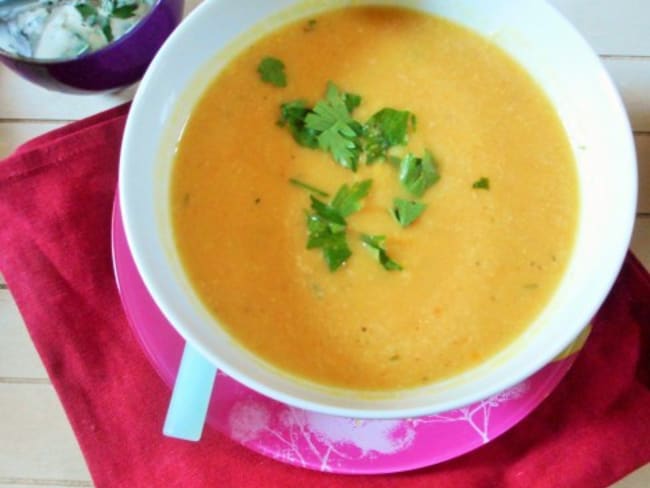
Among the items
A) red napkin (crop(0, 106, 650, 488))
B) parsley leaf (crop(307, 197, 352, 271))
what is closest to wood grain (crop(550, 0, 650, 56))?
red napkin (crop(0, 106, 650, 488))

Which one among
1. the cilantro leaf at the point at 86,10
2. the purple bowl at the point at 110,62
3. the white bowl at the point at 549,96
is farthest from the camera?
the cilantro leaf at the point at 86,10

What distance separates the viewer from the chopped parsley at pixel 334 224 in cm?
138

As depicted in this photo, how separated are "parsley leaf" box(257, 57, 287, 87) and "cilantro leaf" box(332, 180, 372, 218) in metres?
0.23

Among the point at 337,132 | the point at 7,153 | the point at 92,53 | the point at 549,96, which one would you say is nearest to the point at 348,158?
the point at 337,132

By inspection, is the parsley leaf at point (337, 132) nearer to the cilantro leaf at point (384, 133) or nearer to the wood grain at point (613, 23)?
the cilantro leaf at point (384, 133)

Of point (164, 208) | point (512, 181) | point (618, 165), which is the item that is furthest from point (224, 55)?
point (618, 165)

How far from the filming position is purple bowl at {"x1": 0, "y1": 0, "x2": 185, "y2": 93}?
1.49 m

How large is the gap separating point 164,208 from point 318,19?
452 millimetres

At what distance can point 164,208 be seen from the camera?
4.66 feet

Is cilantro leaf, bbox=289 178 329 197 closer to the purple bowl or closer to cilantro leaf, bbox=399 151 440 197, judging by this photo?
cilantro leaf, bbox=399 151 440 197

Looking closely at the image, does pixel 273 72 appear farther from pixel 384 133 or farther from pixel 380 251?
pixel 380 251

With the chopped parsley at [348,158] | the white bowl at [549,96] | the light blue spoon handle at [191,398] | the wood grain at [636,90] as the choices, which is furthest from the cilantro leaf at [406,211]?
the wood grain at [636,90]

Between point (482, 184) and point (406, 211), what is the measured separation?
14 centimetres

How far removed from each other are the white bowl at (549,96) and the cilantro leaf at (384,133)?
0.79ft
